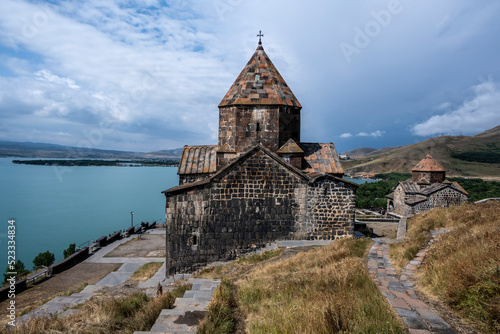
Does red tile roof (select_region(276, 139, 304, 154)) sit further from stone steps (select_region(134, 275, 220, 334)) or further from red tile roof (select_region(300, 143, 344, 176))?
stone steps (select_region(134, 275, 220, 334))

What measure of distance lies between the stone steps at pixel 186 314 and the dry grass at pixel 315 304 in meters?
0.30

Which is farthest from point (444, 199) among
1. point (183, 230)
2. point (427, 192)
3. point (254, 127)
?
point (183, 230)

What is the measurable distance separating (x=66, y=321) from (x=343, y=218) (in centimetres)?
810

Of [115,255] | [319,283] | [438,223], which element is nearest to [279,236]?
[438,223]

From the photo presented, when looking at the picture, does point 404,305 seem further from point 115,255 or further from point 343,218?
point 115,255

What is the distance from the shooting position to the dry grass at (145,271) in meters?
11.0

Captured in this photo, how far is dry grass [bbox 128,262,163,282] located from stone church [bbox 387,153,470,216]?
711 inches

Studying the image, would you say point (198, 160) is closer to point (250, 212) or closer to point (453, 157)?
point (250, 212)

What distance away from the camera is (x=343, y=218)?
33.4 ft

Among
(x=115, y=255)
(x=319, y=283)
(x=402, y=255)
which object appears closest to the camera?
(x=319, y=283)

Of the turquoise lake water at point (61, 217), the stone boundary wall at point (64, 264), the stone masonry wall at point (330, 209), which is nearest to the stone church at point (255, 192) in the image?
the stone masonry wall at point (330, 209)

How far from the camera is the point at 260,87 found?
37.3 ft

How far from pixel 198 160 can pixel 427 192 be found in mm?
17499

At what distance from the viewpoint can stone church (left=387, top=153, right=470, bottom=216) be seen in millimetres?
21344
